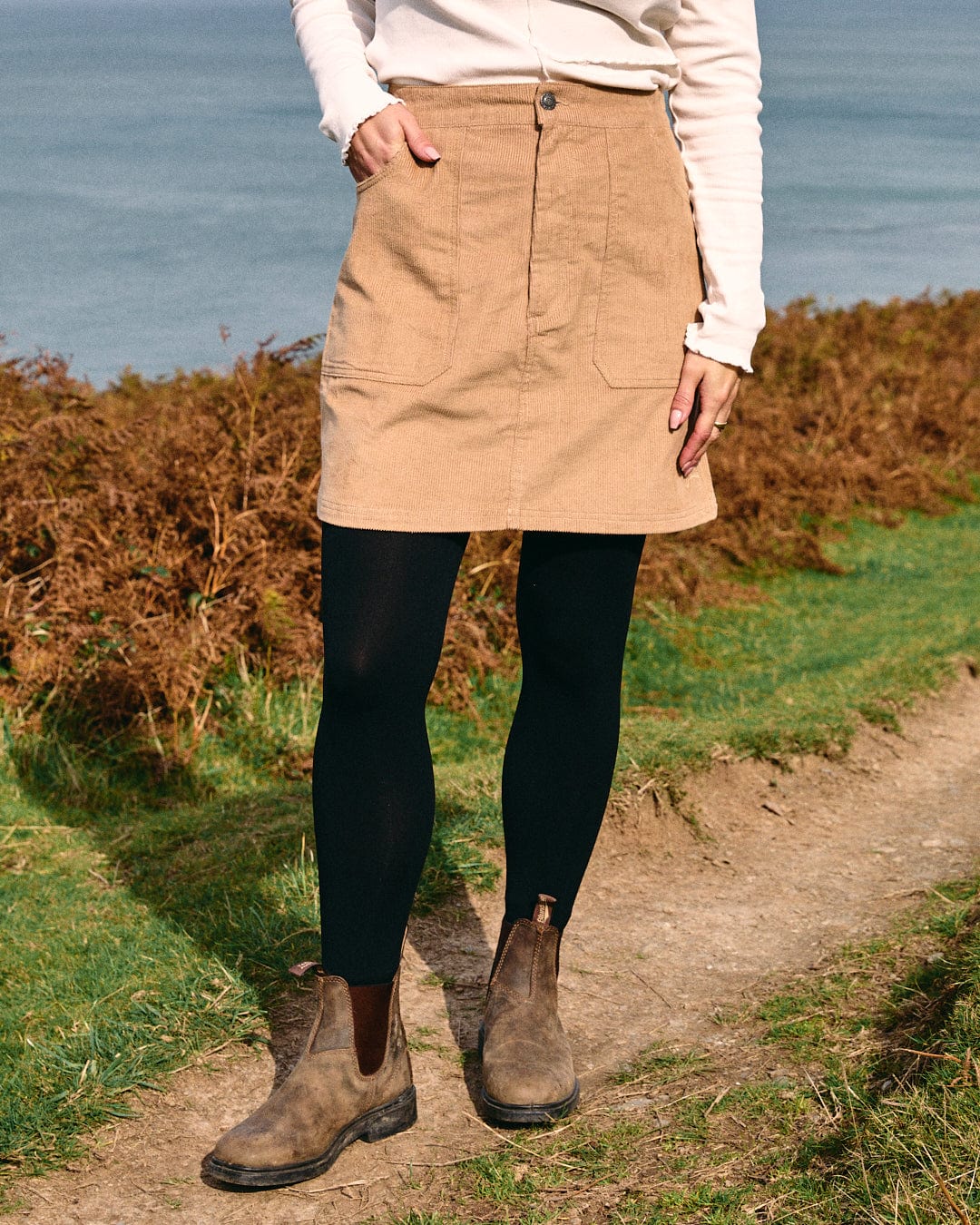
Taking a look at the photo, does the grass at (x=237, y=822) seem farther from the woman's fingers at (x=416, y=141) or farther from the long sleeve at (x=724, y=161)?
the woman's fingers at (x=416, y=141)

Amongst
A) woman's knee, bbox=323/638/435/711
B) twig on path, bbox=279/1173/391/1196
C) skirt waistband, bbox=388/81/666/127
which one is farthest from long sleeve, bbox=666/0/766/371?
twig on path, bbox=279/1173/391/1196

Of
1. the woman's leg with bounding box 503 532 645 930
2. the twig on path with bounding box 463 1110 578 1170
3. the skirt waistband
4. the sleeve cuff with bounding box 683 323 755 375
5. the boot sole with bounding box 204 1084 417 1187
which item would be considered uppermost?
the skirt waistband

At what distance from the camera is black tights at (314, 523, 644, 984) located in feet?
6.55

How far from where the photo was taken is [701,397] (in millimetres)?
2162

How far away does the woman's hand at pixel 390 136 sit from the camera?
1947 millimetres

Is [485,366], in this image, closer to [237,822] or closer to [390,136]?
[390,136]

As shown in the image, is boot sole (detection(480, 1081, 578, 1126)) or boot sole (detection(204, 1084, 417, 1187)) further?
boot sole (detection(480, 1081, 578, 1126))

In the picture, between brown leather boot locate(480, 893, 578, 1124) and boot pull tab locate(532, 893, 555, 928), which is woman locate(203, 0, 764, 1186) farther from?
boot pull tab locate(532, 893, 555, 928)

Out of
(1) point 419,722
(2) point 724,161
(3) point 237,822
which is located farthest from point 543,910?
(3) point 237,822

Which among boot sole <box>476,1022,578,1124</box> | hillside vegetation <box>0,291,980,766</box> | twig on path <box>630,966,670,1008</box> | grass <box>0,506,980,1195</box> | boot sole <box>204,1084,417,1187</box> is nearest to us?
boot sole <box>204,1084,417,1187</box>

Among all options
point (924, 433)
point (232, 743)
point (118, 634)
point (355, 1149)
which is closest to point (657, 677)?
point (232, 743)

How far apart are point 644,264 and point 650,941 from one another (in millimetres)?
1738

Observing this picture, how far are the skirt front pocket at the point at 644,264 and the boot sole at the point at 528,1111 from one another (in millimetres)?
1215

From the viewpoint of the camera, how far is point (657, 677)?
598cm
